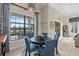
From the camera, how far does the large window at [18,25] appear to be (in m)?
3.41

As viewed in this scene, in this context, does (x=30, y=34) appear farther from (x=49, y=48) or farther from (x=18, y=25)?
(x=49, y=48)

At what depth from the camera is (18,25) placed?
138 inches

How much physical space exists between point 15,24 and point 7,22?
1.48ft

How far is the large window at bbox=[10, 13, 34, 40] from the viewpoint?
341 centimetres

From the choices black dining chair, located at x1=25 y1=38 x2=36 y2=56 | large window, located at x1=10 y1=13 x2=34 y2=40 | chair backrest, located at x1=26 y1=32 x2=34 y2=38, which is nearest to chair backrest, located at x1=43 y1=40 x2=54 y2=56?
black dining chair, located at x1=25 y1=38 x2=36 y2=56

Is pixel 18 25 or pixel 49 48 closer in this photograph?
pixel 49 48

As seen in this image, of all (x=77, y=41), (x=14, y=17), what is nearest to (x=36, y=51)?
(x=14, y=17)

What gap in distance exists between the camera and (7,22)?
12.1 feet

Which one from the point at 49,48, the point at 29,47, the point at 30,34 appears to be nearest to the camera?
the point at 49,48

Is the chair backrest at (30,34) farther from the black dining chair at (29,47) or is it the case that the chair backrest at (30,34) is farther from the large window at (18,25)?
the black dining chair at (29,47)

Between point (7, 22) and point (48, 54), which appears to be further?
point (7, 22)

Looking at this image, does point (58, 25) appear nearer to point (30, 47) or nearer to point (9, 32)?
point (30, 47)

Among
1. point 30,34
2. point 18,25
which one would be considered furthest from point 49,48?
point 30,34

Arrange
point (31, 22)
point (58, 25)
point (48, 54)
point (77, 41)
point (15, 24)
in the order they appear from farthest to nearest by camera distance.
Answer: point (77, 41) < point (58, 25) < point (31, 22) < point (15, 24) < point (48, 54)
